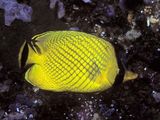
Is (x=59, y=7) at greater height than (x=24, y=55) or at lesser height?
greater

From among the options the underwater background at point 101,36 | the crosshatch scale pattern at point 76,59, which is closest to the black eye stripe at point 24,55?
the crosshatch scale pattern at point 76,59

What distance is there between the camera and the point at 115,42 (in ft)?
11.0

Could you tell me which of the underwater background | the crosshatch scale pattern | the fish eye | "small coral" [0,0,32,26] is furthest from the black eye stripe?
"small coral" [0,0,32,26]

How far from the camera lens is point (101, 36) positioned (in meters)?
3.40

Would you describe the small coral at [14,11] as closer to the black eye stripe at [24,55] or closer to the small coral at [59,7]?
the small coral at [59,7]

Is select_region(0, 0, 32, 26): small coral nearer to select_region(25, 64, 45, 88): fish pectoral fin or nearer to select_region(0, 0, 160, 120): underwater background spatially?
select_region(0, 0, 160, 120): underwater background

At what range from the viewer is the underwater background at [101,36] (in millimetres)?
3314

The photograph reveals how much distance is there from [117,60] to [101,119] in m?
0.91

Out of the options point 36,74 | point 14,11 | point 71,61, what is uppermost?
point 14,11

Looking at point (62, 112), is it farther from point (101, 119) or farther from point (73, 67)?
point (73, 67)

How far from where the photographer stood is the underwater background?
331 cm

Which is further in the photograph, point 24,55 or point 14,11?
point 14,11

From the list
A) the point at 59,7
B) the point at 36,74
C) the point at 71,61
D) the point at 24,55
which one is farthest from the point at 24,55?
the point at 59,7

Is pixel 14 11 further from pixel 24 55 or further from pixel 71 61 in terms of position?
pixel 71 61
